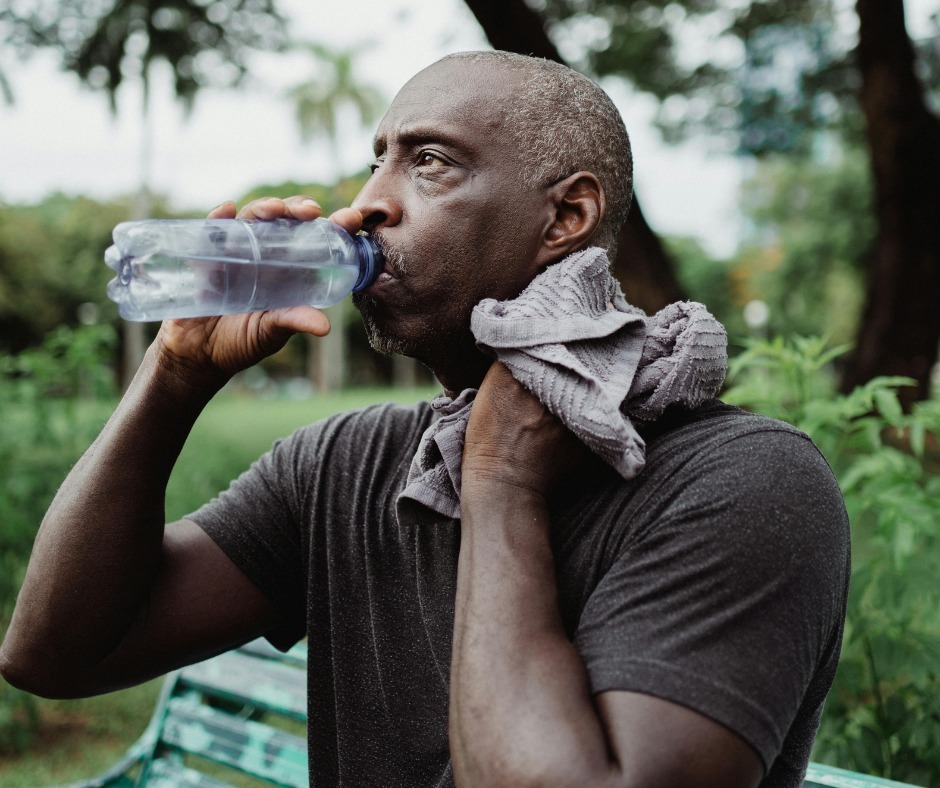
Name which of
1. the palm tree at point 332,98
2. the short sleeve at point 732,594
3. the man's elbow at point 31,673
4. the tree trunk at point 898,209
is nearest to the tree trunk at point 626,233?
the short sleeve at point 732,594

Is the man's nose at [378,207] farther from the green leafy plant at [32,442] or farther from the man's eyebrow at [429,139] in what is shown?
the green leafy plant at [32,442]

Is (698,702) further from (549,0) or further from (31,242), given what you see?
(31,242)

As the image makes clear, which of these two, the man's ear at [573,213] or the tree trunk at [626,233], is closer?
the man's ear at [573,213]

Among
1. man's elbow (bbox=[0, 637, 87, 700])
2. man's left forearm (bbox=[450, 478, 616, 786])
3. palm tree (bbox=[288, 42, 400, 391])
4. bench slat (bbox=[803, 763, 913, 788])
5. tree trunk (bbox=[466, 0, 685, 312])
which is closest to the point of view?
man's left forearm (bbox=[450, 478, 616, 786])

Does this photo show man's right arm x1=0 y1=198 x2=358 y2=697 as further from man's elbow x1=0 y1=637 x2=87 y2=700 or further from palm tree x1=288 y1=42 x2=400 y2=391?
palm tree x1=288 y1=42 x2=400 y2=391

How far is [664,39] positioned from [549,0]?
139 cm

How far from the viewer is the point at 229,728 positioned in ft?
9.33

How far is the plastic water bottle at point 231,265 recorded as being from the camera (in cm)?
163

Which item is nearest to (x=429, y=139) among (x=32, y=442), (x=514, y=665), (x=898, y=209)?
(x=514, y=665)

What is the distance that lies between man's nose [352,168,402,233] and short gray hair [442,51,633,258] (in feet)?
0.87

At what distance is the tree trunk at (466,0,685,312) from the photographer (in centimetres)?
466

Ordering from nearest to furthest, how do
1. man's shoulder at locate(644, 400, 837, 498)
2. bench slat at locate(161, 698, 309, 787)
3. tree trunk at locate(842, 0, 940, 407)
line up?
1. man's shoulder at locate(644, 400, 837, 498)
2. bench slat at locate(161, 698, 309, 787)
3. tree trunk at locate(842, 0, 940, 407)

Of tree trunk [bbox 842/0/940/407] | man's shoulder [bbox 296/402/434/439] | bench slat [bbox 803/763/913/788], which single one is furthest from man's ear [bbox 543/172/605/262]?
tree trunk [bbox 842/0/940/407]

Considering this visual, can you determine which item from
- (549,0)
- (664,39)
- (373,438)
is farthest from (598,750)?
(664,39)
